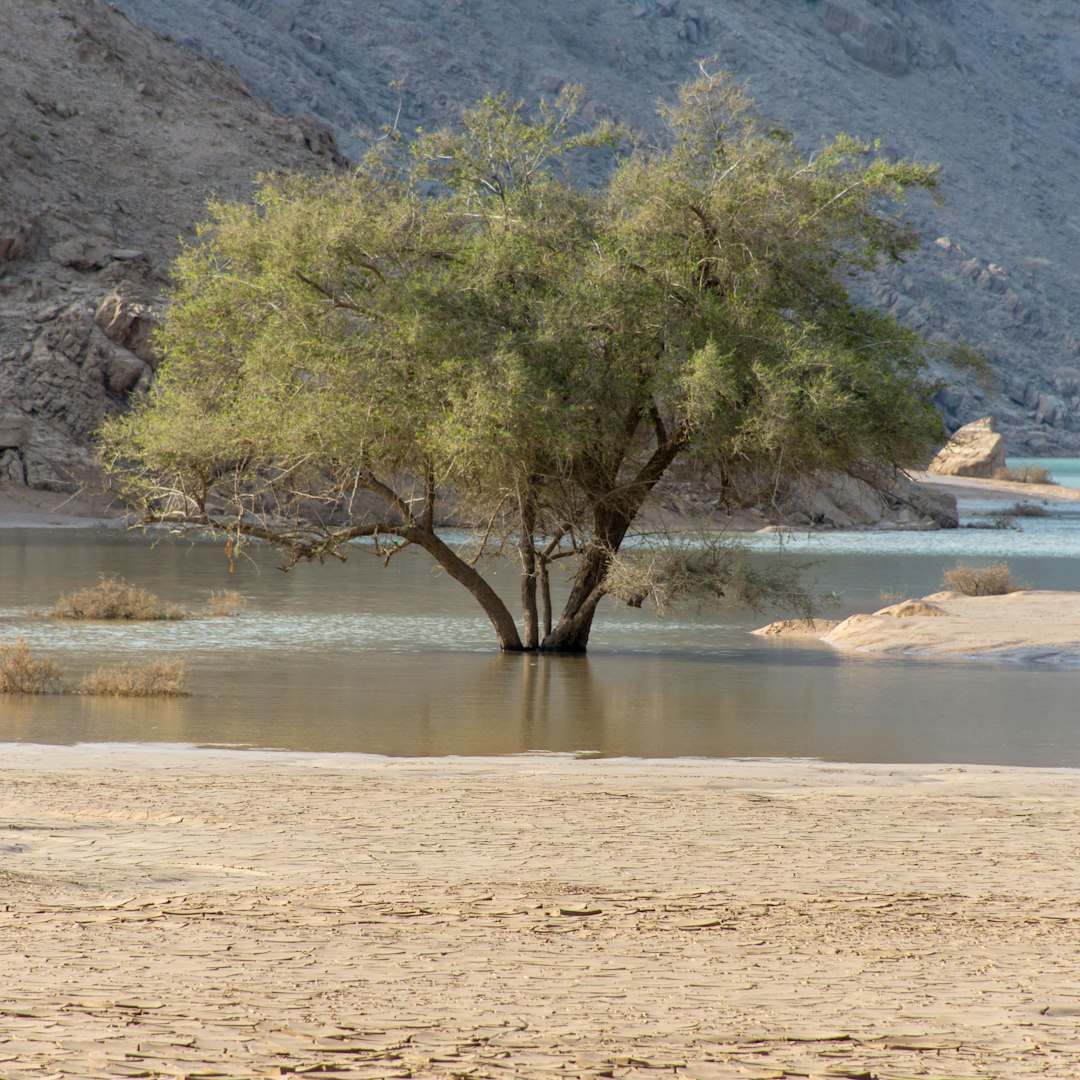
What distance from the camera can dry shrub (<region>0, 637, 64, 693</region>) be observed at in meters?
14.8

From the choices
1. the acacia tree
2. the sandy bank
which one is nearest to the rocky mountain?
the sandy bank

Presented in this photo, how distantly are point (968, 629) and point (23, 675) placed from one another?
11.8 metres

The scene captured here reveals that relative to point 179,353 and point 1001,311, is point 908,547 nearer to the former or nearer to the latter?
point 179,353

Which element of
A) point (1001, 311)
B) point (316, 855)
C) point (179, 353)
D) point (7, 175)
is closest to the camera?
point (316, 855)

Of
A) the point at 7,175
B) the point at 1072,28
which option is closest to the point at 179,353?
the point at 7,175

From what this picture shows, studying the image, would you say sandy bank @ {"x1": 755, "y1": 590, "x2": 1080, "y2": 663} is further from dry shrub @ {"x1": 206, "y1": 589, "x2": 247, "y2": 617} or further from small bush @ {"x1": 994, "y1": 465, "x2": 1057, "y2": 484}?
small bush @ {"x1": 994, "y1": 465, "x2": 1057, "y2": 484}

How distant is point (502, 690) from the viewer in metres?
16.3

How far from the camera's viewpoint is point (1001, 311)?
104 m

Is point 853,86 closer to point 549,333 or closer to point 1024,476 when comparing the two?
point 1024,476

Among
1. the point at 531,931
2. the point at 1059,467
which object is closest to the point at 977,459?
the point at 1059,467

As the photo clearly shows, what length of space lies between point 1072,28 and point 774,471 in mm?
135309

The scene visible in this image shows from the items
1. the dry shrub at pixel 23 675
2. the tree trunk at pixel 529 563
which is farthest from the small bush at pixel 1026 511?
the dry shrub at pixel 23 675

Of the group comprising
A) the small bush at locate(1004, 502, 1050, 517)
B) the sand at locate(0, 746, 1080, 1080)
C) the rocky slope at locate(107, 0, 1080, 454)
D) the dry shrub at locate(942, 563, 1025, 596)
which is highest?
the rocky slope at locate(107, 0, 1080, 454)

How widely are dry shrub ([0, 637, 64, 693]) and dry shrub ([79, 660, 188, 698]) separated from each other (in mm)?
287
